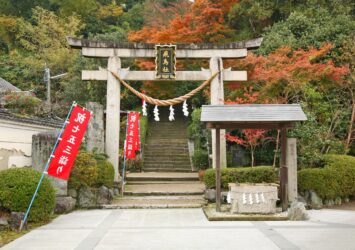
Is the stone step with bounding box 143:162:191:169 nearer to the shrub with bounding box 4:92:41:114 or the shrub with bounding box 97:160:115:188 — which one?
the shrub with bounding box 4:92:41:114

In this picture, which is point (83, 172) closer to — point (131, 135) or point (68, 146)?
point (68, 146)

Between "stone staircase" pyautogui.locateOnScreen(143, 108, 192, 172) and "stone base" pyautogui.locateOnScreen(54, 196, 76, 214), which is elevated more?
"stone staircase" pyautogui.locateOnScreen(143, 108, 192, 172)

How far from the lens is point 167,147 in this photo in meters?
25.5

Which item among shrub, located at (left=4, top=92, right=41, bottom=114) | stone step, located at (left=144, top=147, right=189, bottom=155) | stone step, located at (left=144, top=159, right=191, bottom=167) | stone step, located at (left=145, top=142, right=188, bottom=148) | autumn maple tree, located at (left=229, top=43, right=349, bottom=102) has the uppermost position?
autumn maple tree, located at (left=229, top=43, right=349, bottom=102)

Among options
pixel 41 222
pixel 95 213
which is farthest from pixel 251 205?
pixel 41 222

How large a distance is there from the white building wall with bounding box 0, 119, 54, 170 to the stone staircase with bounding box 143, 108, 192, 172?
9.41 m

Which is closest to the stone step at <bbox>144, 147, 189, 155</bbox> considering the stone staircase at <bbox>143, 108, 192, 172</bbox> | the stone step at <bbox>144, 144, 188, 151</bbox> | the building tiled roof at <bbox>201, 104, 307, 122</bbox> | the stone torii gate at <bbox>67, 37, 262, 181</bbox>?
the stone staircase at <bbox>143, 108, 192, 172</bbox>

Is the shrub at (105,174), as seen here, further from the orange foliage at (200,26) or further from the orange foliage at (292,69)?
the orange foliage at (200,26)

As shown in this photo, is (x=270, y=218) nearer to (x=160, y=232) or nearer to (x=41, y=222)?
(x=160, y=232)

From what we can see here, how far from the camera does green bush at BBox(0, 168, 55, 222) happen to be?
9.84m

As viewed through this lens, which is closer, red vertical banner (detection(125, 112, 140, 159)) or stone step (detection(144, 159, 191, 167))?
red vertical banner (detection(125, 112, 140, 159))

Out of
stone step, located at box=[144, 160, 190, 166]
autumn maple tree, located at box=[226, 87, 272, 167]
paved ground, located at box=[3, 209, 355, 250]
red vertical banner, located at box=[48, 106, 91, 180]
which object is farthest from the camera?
stone step, located at box=[144, 160, 190, 166]

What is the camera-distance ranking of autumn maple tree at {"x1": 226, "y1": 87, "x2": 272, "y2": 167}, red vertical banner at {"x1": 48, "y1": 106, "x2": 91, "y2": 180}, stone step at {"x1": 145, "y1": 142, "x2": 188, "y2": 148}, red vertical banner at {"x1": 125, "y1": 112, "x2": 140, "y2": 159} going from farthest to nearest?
1. stone step at {"x1": 145, "y1": 142, "x2": 188, "y2": 148}
2. red vertical banner at {"x1": 125, "y1": 112, "x2": 140, "y2": 159}
3. autumn maple tree at {"x1": 226, "y1": 87, "x2": 272, "y2": 167}
4. red vertical banner at {"x1": 48, "y1": 106, "x2": 91, "y2": 180}

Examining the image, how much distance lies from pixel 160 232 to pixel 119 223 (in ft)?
5.50
